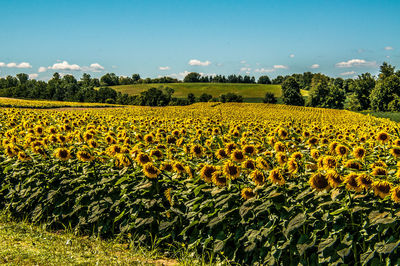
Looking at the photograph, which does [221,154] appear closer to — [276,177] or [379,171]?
[276,177]

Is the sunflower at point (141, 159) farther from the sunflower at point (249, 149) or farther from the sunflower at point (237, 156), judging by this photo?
the sunflower at point (249, 149)

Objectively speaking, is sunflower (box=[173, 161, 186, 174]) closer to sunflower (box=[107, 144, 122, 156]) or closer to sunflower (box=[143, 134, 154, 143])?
sunflower (box=[107, 144, 122, 156])

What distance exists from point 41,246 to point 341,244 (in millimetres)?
3874

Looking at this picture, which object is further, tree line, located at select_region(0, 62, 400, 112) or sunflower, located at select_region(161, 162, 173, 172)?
tree line, located at select_region(0, 62, 400, 112)

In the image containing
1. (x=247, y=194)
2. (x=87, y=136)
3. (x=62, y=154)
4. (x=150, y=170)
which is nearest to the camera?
(x=247, y=194)

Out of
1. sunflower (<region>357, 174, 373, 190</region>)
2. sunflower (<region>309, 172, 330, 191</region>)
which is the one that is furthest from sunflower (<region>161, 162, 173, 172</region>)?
sunflower (<region>357, 174, 373, 190</region>)

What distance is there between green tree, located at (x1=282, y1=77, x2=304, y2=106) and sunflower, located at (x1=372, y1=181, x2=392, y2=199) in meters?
94.4

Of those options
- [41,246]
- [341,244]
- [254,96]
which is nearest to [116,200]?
[41,246]

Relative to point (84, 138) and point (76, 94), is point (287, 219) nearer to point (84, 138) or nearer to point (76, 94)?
point (84, 138)

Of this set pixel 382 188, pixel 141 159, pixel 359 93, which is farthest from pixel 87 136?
pixel 359 93

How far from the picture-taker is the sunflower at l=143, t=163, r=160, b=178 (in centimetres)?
416

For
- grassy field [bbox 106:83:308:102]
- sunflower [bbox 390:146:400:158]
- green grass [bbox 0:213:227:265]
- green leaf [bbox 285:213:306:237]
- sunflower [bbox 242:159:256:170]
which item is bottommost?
green grass [bbox 0:213:227:265]

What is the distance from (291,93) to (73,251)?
3726 inches

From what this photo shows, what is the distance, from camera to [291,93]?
93750mm
